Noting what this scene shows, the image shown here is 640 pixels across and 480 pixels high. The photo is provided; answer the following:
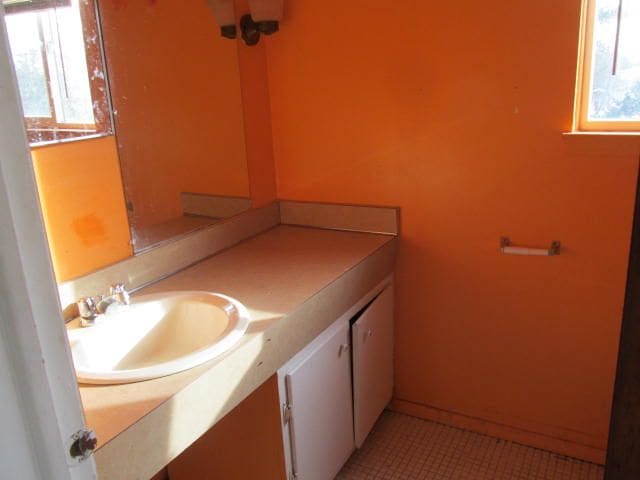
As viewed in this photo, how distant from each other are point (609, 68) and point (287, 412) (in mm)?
1387

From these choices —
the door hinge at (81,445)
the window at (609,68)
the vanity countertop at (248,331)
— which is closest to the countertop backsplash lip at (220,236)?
the vanity countertop at (248,331)

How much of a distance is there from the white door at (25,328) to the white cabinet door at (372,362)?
53.4 inches

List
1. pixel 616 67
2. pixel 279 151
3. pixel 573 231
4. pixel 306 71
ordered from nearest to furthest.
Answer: pixel 616 67 → pixel 573 231 → pixel 306 71 → pixel 279 151

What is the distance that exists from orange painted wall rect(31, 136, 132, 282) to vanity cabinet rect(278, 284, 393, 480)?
2.00 ft

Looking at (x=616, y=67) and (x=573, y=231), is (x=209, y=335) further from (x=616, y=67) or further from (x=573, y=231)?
(x=616, y=67)

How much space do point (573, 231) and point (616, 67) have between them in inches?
20.2

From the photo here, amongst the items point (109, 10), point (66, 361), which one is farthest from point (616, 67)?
point (66, 361)

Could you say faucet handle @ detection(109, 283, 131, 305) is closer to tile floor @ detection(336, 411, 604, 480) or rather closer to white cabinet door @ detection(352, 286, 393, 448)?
white cabinet door @ detection(352, 286, 393, 448)

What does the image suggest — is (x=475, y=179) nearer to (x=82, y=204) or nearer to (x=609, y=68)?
(x=609, y=68)

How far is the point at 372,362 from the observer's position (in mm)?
2029

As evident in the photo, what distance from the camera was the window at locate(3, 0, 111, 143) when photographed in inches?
51.8

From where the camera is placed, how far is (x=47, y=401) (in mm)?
526

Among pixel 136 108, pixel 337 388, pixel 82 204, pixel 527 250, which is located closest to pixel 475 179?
pixel 527 250

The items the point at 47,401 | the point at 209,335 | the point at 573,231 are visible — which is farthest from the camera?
the point at 573,231
